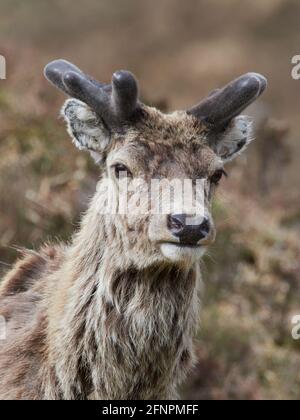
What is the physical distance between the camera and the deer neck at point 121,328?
7480mm

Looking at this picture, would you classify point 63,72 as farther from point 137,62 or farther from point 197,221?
point 137,62

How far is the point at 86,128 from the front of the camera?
799 cm

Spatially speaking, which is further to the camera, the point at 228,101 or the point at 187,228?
the point at 228,101

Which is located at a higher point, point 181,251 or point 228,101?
point 228,101

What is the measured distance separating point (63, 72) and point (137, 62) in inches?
881

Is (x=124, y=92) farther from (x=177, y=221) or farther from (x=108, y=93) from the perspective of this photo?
(x=177, y=221)

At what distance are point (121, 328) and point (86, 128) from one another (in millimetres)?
1618

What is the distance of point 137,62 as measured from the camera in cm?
3008

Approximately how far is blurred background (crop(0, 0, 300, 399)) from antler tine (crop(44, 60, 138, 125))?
2.40m

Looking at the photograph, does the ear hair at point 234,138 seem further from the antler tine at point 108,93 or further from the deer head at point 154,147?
the antler tine at point 108,93

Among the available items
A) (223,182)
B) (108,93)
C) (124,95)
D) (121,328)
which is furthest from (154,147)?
(223,182)

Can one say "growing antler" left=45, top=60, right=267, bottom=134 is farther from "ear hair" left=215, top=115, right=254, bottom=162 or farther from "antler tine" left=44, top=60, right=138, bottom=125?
"ear hair" left=215, top=115, right=254, bottom=162

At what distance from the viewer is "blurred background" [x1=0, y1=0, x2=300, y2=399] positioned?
595 inches

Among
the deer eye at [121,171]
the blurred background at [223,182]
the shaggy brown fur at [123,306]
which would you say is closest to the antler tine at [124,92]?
the shaggy brown fur at [123,306]
